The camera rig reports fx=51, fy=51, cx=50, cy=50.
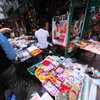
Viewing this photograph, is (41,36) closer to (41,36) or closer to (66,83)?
(41,36)

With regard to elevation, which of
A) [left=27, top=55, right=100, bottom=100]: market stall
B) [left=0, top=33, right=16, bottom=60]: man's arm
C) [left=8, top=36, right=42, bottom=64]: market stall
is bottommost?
[left=27, top=55, right=100, bottom=100]: market stall

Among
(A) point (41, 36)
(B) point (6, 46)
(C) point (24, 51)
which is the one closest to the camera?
(B) point (6, 46)

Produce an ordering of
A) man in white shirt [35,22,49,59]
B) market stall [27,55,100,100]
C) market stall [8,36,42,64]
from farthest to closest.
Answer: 1. man in white shirt [35,22,49,59]
2. market stall [8,36,42,64]
3. market stall [27,55,100,100]

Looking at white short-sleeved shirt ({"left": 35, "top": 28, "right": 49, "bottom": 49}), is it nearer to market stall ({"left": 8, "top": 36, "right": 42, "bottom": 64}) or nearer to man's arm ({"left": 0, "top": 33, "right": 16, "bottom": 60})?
market stall ({"left": 8, "top": 36, "right": 42, "bottom": 64})

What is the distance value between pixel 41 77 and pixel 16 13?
5701 millimetres

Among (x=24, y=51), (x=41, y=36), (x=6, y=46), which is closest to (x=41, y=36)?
(x=41, y=36)

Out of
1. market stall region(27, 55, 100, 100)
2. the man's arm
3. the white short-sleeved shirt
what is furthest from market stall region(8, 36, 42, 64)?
market stall region(27, 55, 100, 100)

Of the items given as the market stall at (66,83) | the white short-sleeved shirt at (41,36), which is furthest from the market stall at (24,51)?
the market stall at (66,83)

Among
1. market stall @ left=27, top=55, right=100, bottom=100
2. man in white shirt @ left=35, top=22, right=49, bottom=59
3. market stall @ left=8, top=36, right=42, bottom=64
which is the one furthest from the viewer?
man in white shirt @ left=35, top=22, right=49, bottom=59

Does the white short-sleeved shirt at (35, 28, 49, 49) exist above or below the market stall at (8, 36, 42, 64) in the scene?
above

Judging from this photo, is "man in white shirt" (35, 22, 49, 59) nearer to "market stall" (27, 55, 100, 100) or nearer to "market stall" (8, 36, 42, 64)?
"market stall" (8, 36, 42, 64)

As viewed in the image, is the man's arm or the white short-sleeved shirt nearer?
the man's arm

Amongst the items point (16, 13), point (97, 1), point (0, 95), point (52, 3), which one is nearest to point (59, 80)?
point (0, 95)

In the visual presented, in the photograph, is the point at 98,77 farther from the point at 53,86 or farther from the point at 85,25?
the point at 85,25
